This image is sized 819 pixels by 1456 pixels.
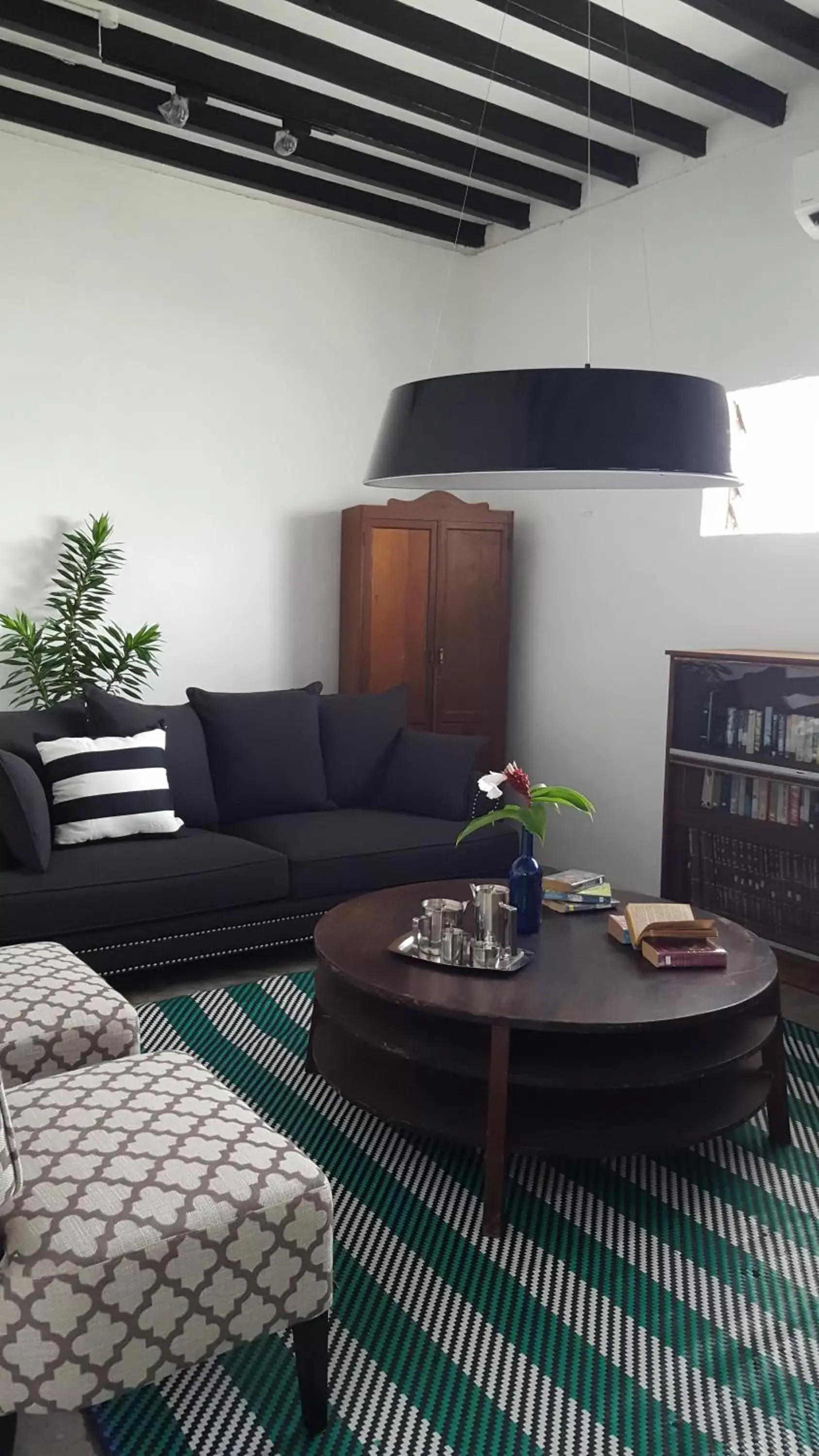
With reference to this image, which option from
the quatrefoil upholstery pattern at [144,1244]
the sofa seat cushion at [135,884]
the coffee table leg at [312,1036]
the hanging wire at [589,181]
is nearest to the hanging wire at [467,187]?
the hanging wire at [589,181]

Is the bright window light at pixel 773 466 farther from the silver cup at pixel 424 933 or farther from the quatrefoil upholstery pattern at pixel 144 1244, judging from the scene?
the quatrefoil upholstery pattern at pixel 144 1244

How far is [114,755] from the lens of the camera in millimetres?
3908

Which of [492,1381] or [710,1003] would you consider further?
[710,1003]

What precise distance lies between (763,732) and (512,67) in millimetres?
2489

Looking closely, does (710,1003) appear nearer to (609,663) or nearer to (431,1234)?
(431,1234)

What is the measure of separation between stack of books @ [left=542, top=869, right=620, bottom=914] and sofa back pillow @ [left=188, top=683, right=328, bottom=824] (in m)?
1.49

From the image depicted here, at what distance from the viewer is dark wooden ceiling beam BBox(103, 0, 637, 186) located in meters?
3.53

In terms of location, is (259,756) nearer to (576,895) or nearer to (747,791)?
(576,895)

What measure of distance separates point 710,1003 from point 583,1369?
31.7 inches

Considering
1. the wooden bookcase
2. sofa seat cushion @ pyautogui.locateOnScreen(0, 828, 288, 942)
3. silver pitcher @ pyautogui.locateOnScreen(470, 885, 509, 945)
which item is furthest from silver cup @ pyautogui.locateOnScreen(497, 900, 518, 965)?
the wooden bookcase

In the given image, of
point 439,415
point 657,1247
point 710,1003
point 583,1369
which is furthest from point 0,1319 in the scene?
point 439,415

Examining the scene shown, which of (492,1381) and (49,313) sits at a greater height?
(49,313)

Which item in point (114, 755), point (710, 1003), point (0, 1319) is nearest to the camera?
point (0, 1319)

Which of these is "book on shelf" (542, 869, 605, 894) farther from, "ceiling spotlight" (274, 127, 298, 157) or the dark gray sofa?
"ceiling spotlight" (274, 127, 298, 157)
